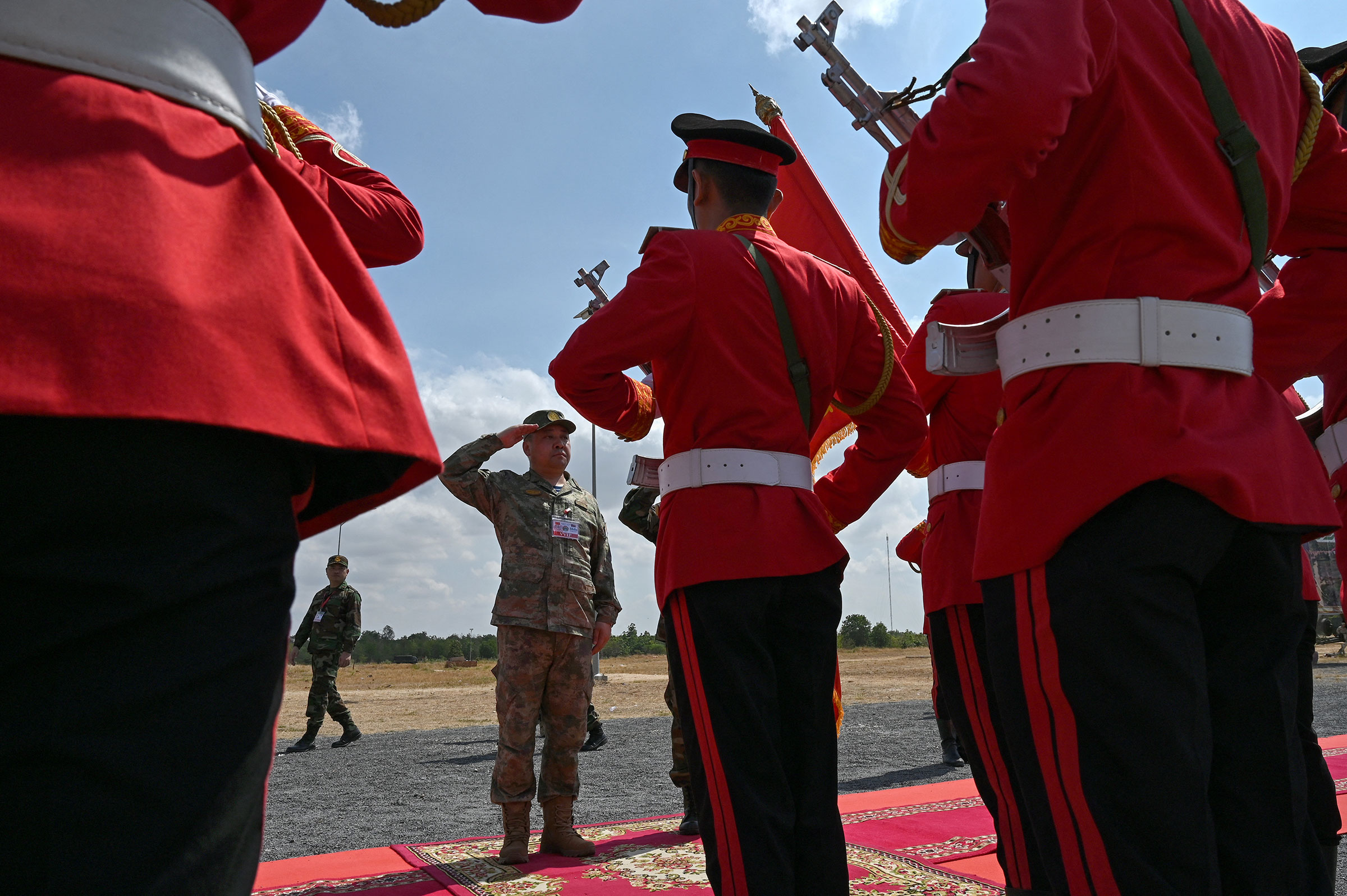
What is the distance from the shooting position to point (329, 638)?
11.2m

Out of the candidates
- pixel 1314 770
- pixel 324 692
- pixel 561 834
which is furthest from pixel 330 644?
pixel 1314 770

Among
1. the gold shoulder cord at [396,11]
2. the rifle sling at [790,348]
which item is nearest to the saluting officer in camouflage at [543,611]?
the rifle sling at [790,348]

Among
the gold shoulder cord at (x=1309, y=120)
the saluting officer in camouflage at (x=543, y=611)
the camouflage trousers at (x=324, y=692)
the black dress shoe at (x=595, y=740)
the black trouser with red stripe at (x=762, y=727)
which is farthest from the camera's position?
the camouflage trousers at (x=324, y=692)

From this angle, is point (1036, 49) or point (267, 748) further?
point (1036, 49)

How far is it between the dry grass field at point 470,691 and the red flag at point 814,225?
5259 millimetres

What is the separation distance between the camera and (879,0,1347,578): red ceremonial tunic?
1468 mm

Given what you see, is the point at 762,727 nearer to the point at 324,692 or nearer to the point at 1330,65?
the point at 1330,65

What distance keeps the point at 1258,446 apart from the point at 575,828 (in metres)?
4.12

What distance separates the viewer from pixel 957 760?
301 inches

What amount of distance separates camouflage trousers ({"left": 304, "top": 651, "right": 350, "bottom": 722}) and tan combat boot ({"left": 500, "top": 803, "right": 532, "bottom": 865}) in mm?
7125

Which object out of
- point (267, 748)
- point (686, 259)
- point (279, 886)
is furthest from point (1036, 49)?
point (279, 886)

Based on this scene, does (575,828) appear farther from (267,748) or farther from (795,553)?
(267,748)

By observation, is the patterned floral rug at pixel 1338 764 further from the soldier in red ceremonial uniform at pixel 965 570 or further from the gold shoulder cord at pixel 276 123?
the gold shoulder cord at pixel 276 123

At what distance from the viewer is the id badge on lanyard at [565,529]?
226 inches
